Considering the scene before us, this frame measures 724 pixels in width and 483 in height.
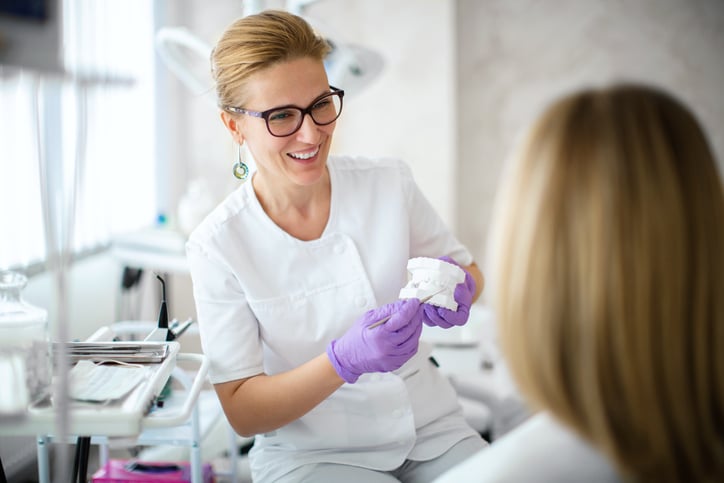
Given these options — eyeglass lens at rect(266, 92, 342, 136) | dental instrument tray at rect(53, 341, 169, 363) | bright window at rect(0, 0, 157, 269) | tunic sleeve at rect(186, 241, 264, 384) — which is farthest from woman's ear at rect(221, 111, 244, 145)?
dental instrument tray at rect(53, 341, 169, 363)

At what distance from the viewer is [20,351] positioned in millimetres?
1101

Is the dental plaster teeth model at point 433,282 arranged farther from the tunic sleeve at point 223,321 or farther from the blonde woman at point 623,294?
the blonde woman at point 623,294

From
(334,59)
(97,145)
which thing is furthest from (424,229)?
(97,145)

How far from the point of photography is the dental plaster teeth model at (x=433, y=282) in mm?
1281

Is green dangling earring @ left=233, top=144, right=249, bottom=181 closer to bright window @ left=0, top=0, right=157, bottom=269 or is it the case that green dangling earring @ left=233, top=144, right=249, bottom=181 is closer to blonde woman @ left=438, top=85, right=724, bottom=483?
bright window @ left=0, top=0, right=157, bottom=269

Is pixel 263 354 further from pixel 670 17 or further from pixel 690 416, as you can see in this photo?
pixel 670 17

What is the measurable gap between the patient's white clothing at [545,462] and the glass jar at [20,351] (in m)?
0.70

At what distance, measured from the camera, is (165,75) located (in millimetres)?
3104

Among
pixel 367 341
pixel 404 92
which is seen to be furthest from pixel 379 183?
pixel 404 92

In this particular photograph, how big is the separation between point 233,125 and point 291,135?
15 cm

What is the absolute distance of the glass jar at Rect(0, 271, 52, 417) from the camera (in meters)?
1.03

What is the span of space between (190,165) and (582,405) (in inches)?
111

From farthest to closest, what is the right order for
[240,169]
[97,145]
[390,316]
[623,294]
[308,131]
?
[97,145] < [240,169] < [308,131] < [390,316] < [623,294]

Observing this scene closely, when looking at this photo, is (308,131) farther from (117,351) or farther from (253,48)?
(117,351)
